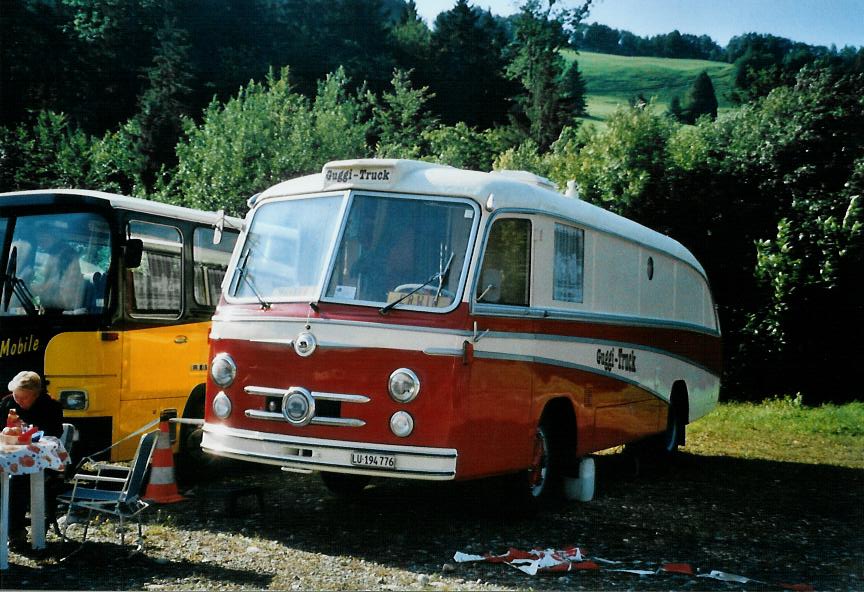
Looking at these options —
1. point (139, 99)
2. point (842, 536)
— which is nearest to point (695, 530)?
point (842, 536)

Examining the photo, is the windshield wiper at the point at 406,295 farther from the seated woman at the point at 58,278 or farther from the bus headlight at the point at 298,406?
the seated woman at the point at 58,278

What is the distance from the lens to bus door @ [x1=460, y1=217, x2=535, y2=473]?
817 centimetres

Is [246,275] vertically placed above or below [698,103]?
below

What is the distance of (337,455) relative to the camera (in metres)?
7.85

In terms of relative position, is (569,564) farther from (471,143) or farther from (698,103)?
(471,143)

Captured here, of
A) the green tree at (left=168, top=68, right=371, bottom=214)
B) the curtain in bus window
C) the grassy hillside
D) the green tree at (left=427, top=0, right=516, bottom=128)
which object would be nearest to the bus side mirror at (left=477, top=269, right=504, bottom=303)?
the curtain in bus window

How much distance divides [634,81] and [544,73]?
779cm

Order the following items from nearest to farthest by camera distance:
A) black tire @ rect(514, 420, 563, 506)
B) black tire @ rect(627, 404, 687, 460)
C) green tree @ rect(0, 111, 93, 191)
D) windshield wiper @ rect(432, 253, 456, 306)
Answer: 1. windshield wiper @ rect(432, 253, 456, 306)
2. black tire @ rect(514, 420, 563, 506)
3. black tire @ rect(627, 404, 687, 460)
4. green tree @ rect(0, 111, 93, 191)

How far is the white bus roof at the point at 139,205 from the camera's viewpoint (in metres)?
10.3

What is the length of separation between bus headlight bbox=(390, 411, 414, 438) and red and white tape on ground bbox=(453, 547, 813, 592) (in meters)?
1.00

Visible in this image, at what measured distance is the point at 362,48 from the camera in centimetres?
4700

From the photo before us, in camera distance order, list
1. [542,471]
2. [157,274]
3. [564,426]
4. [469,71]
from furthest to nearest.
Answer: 1. [469,71]
2. [157,274]
3. [564,426]
4. [542,471]

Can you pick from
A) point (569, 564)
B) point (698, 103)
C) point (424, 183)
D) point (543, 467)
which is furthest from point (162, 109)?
point (569, 564)

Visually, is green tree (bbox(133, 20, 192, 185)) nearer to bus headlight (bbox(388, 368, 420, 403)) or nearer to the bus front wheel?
the bus front wheel
